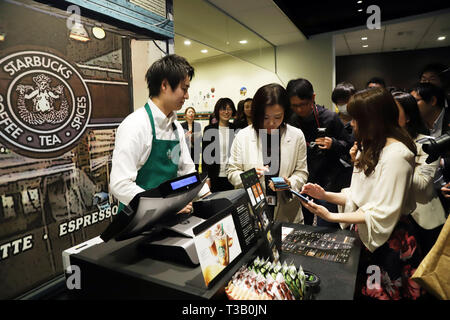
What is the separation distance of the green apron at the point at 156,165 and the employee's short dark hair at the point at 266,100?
0.61 meters

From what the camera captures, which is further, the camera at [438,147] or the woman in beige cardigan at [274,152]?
the woman in beige cardigan at [274,152]

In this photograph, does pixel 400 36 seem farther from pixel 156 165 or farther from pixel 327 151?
pixel 156 165

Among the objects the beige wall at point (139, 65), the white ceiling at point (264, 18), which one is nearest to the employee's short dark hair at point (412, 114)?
the beige wall at point (139, 65)

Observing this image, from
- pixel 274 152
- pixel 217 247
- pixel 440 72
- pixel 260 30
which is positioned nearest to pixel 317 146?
pixel 274 152

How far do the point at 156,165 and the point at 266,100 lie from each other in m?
0.83

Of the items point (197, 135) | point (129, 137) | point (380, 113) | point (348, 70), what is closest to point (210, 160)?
point (197, 135)

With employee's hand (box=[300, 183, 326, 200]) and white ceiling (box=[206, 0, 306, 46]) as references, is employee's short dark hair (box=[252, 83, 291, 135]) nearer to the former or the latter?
employee's hand (box=[300, 183, 326, 200])

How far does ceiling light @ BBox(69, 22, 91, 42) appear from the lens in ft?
6.02

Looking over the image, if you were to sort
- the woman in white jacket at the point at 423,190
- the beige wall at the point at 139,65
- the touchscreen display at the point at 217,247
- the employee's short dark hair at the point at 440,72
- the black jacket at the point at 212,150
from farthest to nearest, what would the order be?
the black jacket at the point at 212,150
the employee's short dark hair at the point at 440,72
the beige wall at the point at 139,65
the woman in white jacket at the point at 423,190
the touchscreen display at the point at 217,247

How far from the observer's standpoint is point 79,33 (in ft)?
6.16

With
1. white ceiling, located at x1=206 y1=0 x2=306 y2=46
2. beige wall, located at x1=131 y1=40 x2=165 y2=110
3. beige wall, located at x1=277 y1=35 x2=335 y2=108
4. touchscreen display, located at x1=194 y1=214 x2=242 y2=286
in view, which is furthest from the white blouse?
beige wall, located at x1=277 y1=35 x2=335 y2=108

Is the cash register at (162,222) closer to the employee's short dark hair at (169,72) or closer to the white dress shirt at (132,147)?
the white dress shirt at (132,147)

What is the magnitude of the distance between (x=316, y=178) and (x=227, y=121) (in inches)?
60.8

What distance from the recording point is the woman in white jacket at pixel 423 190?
1617mm
